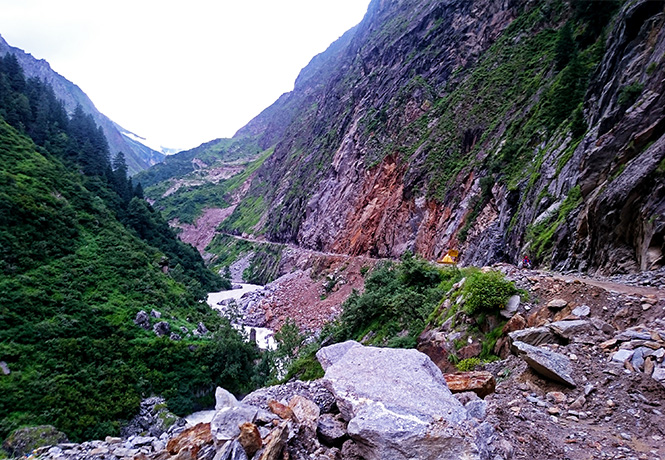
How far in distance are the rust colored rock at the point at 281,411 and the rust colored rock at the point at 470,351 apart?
17.1ft

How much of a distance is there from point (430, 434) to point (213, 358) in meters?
26.7

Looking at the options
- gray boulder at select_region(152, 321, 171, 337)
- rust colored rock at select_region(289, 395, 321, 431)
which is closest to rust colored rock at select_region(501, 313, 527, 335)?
rust colored rock at select_region(289, 395, 321, 431)

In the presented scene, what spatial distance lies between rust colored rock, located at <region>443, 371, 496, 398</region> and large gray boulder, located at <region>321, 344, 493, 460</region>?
95 centimetres

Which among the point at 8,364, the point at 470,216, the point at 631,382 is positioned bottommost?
the point at 470,216

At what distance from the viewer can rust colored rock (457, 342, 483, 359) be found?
25.4ft

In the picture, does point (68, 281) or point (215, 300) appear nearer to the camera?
point (68, 281)

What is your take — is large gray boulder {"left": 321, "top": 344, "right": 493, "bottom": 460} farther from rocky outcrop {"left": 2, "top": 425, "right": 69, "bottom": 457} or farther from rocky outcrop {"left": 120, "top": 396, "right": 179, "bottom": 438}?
rocky outcrop {"left": 120, "top": 396, "right": 179, "bottom": 438}

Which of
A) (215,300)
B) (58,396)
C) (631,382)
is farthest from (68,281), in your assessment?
(631,382)

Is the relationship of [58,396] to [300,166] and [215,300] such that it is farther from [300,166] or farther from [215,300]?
[300,166]

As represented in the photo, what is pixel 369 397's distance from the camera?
389cm

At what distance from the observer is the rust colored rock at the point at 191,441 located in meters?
4.18

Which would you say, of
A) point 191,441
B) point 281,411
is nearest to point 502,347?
point 281,411

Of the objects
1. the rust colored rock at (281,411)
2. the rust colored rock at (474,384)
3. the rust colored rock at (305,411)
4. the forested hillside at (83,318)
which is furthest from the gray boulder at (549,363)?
the forested hillside at (83,318)

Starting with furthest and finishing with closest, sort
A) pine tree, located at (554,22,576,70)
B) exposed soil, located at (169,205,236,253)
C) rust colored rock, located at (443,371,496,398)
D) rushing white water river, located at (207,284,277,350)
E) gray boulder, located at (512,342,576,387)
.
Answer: exposed soil, located at (169,205,236,253) < rushing white water river, located at (207,284,277,350) < pine tree, located at (554,22,576,70) < rust colored rock, located at (443,371,496,398) < gray boulder, located at (512,342,576,387)
